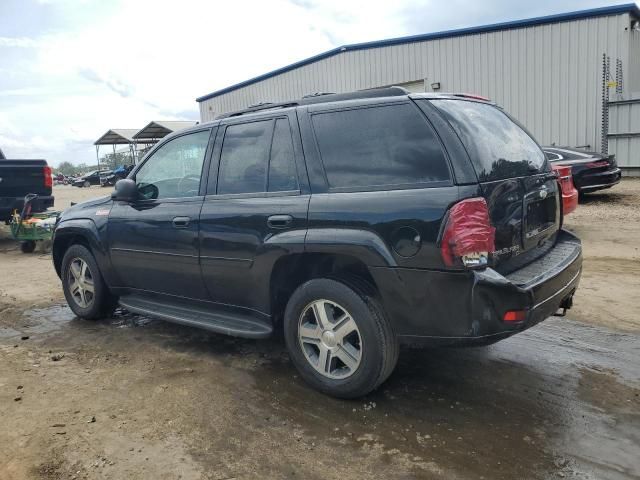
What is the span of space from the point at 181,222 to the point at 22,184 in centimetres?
808

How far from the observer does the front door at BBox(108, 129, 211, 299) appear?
14.1ft

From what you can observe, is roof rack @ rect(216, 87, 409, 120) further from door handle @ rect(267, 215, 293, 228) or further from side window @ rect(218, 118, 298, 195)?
door handle @ rect(267, 215, 293, 228)

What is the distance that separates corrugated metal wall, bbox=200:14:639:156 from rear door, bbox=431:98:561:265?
14.1 metres

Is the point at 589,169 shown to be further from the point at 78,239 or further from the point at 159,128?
the point at 159,128

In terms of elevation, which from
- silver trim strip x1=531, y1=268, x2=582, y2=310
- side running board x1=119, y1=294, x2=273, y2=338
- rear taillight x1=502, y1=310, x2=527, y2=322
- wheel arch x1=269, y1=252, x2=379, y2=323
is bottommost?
side running board x1=119, y1=294, x2=273, y2=338

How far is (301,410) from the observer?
342cm

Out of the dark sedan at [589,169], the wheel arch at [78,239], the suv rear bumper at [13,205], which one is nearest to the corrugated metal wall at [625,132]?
the dark sedan at [589,169]

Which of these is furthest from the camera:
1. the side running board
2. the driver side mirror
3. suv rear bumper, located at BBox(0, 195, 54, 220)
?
suv rear bumper, located at BBox(0, 195, 54, 220)

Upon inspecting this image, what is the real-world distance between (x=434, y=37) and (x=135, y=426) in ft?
58.0

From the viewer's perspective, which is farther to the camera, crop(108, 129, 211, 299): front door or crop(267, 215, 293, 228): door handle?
crop(108, 129, 211, 299): front door

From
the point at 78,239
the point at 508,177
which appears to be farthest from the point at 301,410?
the point at 78,239

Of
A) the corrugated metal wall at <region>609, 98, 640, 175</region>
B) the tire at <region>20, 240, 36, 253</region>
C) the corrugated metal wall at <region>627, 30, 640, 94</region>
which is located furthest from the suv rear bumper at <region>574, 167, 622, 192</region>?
the tire at <region>20, 240, 36, 253</region>

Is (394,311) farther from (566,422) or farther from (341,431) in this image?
(566,422)

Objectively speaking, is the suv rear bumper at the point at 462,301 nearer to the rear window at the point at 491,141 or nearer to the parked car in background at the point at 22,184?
the rear window at the point at 491,141
